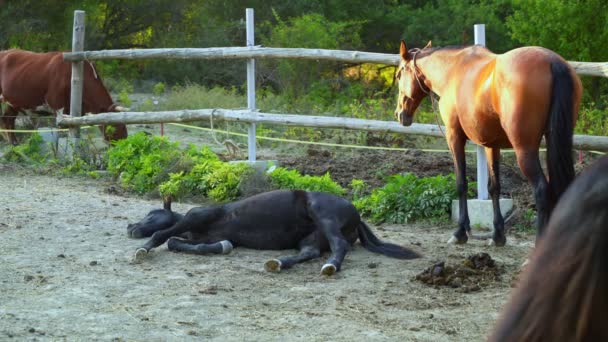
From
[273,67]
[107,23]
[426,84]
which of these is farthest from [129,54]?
[107,23]

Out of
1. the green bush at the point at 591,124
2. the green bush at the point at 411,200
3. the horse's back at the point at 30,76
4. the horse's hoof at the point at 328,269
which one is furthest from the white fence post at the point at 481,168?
the horse's back at the point at 30,76

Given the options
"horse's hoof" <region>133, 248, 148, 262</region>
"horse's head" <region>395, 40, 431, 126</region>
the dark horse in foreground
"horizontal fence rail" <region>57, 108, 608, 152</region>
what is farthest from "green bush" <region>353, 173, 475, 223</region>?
the dark horse in foreground

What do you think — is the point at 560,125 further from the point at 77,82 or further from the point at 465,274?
the point at 77,82

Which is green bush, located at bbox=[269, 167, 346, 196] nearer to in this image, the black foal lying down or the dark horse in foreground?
the black foal lying down

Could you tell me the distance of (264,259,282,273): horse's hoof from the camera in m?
5.67

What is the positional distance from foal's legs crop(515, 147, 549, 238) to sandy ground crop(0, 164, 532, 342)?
1.23ft

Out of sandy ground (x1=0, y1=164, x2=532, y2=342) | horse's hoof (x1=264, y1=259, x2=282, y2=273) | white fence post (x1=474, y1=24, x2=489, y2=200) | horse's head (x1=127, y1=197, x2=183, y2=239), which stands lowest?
sandy ground (x1=0, y1=164, x2=532, y2=342)

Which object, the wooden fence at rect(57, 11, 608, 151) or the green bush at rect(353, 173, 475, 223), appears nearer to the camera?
the wooden fence at rect(57, 11, 608, 151)

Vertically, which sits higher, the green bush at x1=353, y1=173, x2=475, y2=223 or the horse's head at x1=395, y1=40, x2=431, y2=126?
the horse's head at x1=395, y1=40, x2=431, y2=126

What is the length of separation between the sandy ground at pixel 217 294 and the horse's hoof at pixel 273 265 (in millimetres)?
77

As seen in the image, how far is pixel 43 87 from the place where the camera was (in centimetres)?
1259

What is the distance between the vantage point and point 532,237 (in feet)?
23.5

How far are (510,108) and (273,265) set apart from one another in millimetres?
1831

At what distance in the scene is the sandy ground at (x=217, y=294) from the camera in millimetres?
4422
